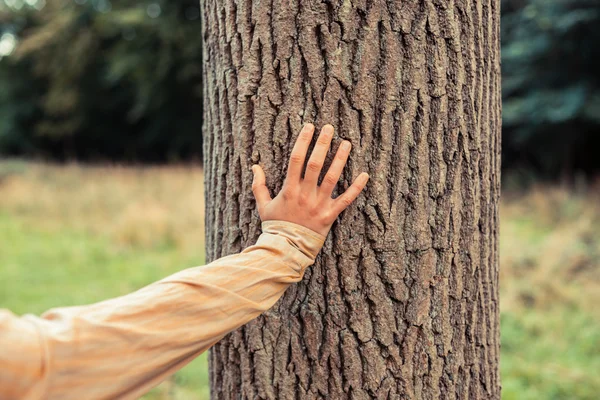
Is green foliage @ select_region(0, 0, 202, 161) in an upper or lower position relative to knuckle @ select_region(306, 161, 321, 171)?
upper

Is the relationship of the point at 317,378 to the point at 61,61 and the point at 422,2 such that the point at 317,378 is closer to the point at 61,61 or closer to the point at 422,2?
the point at 422,2

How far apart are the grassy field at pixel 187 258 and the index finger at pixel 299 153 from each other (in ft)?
8.71

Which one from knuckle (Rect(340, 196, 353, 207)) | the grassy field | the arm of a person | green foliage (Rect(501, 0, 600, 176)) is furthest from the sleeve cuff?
green foliage (Rect(501, 0, 600, 176))

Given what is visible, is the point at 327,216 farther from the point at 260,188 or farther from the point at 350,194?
the point at 260,188

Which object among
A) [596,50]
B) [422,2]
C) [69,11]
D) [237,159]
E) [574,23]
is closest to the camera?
[422,2]

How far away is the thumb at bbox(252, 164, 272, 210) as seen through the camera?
1.55 m

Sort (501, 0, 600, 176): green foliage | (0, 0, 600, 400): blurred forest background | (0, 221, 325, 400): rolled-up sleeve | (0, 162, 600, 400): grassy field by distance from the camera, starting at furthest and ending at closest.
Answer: (501, 0, 600, 176): green foliage, (0, 0, 600, 400): blurred forest background, (0, 162, 600, 400): grassy field, (0, 221, 325, 400): rolled-up sleeve

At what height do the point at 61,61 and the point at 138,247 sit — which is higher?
the point at 61,61

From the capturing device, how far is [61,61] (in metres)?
19.2

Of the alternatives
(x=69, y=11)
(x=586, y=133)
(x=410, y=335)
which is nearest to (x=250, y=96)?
(x=410, y=335)

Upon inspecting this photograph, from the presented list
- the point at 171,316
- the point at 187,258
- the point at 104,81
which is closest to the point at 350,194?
the point at 171,316

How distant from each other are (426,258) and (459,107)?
0.44 m

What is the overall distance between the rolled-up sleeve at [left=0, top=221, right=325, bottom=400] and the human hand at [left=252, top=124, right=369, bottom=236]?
0.06 metres

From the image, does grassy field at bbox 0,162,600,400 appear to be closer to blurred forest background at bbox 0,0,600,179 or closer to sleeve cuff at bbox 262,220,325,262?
blurred forest background at bbox 0,0,600,179
